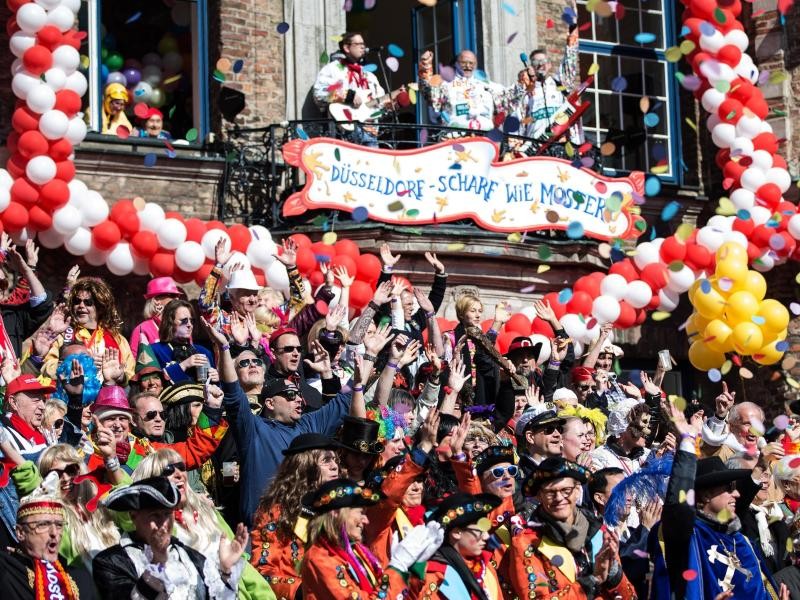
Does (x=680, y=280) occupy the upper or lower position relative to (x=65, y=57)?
lower

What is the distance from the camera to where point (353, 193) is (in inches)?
642

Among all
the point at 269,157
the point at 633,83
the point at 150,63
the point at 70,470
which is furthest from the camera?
the point at 633,83

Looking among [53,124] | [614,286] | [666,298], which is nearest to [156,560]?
[53,124]

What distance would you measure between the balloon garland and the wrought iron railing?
140 cm

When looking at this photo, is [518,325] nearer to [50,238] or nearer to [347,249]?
[347,249]

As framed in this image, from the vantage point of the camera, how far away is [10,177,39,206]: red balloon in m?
14.5

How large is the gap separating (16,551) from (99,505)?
75 centimetres

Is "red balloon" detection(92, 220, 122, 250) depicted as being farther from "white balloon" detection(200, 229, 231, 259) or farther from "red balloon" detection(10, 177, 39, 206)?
"white balloon" detection(200, 229, 231, 259)

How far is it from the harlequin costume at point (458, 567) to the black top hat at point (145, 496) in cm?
137

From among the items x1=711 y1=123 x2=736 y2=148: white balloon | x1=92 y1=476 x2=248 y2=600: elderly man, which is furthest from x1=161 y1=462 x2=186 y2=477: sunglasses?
x1=711 y1=123 x2=736 y2=148: white balloon

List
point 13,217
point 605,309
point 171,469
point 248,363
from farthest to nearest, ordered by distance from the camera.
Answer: point 605,309
point 13,217
point 248,363
point 171,469

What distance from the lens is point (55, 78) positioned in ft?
48.8

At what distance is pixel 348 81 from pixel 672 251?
11.0ft

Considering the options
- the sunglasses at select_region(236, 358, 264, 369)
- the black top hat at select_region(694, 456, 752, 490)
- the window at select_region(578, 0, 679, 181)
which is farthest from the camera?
the window at select_region(578, 0, 679, 181)
